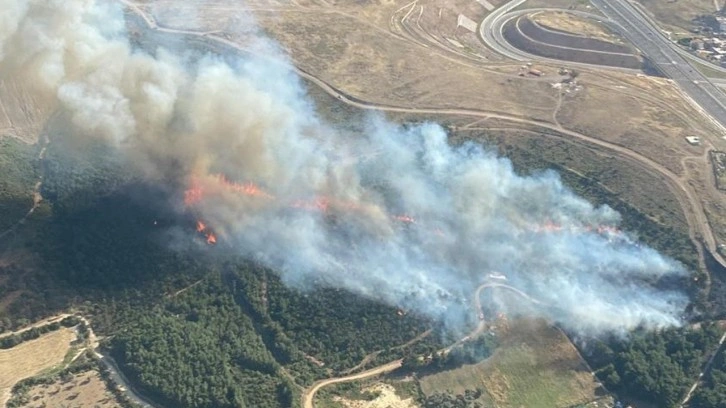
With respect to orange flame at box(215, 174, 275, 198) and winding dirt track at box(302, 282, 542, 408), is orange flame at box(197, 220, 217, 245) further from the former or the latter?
winding dirt track at box(302, 282, 542, 408)

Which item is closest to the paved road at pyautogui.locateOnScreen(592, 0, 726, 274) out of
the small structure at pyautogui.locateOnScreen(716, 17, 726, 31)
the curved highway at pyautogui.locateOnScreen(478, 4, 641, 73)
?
the curved highway at pyautogui.locateOnScreen(478, 4, 641, 73)

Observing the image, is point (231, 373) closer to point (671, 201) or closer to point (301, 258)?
point (301, 258)

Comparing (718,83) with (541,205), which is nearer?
(541,205)

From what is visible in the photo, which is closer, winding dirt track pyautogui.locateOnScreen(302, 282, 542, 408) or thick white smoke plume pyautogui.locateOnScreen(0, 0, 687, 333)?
winding dirt track pyautogui.locateOnScreen(302, 282, 542, 408)

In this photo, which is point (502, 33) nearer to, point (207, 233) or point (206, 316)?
point (207, 233)

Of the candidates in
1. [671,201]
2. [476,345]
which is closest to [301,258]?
[476,345]

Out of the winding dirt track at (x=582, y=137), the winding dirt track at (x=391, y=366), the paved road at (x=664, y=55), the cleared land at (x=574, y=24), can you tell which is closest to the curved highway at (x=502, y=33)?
the cleared land at (x=574, y=24)
